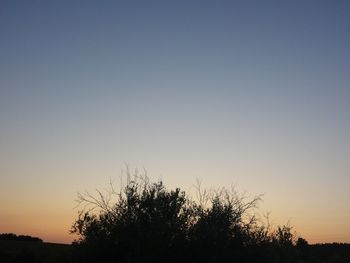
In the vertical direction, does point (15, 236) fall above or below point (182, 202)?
above

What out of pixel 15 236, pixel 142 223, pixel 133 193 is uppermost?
pixel 15 236

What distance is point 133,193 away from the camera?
873 inches

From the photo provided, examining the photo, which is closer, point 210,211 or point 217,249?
point 217,249

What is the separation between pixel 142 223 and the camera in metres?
21.1

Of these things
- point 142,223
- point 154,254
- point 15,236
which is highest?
point 15,236

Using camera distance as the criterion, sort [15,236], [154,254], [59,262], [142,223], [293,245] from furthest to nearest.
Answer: [15,236], [293,245], [59,262], [142,223], [154,254]

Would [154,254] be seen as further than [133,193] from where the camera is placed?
No

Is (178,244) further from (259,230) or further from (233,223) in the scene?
(259,230)

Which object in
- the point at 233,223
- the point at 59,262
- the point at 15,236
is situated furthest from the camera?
the point at 15,236

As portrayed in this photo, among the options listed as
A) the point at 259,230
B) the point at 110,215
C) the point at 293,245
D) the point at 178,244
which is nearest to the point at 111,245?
the point at 110,215

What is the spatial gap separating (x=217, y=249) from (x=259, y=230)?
11.6 ft

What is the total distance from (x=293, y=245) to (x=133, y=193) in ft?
Result: 32.7

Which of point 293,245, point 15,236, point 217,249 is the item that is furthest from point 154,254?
point 15,236

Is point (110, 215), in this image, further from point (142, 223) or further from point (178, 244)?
point (178, 244)
